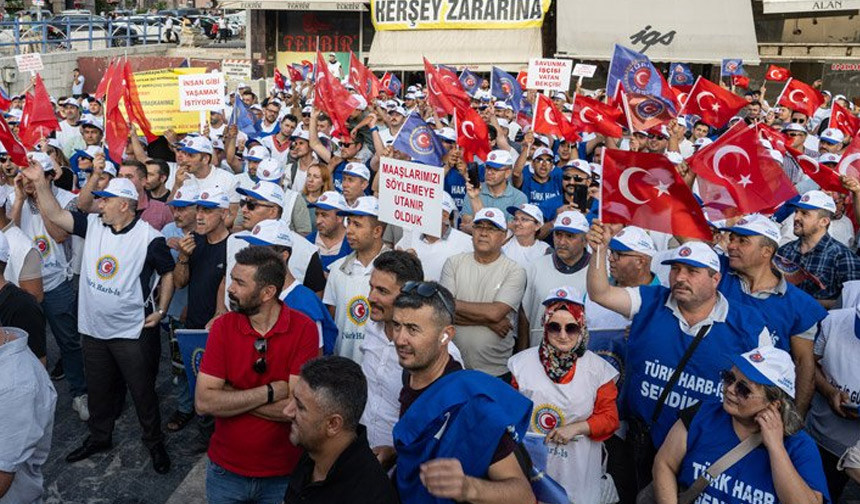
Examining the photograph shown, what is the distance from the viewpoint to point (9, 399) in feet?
10.0

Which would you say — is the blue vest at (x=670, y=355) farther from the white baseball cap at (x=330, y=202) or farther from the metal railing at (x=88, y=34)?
the metal railing at (x=88, y=34)

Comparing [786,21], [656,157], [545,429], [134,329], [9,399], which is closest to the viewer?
[9,399]

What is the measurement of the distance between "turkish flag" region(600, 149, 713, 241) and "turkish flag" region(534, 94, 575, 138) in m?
5.52

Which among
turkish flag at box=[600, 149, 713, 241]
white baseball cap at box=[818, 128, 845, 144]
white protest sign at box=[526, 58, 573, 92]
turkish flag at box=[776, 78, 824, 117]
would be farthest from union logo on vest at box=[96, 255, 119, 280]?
turkish flag at box=[776, 78, 824, 117]

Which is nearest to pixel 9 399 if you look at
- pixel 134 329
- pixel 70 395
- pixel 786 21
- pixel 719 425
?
pixel 134 329

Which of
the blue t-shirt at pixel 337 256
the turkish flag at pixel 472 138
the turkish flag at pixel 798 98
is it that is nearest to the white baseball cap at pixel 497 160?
the turkish flag at pixel 472 138

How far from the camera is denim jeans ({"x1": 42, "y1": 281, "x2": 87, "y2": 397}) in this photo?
20.4 ft

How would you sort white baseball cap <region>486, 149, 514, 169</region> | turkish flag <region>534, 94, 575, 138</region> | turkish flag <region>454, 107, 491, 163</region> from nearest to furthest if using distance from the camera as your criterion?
white baseball cap <region>486, 149, 514, 169</region>
turkish flag <region>454, 107, 491, 163</region>
turkish flag <region>534, 94, 575, 138</region>

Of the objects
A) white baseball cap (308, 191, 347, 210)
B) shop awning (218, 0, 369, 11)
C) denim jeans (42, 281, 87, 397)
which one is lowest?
denim jeans (42, 281, 87, 397)

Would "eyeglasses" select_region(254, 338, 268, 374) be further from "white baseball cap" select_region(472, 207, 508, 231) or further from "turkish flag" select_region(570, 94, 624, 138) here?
"turkish flag" select_region(570, 94, 624, 138)

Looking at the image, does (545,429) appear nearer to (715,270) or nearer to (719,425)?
(719,425)

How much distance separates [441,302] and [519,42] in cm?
2081

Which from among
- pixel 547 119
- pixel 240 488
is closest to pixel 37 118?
pixel 547 119

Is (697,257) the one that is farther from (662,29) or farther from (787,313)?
(662,29)
